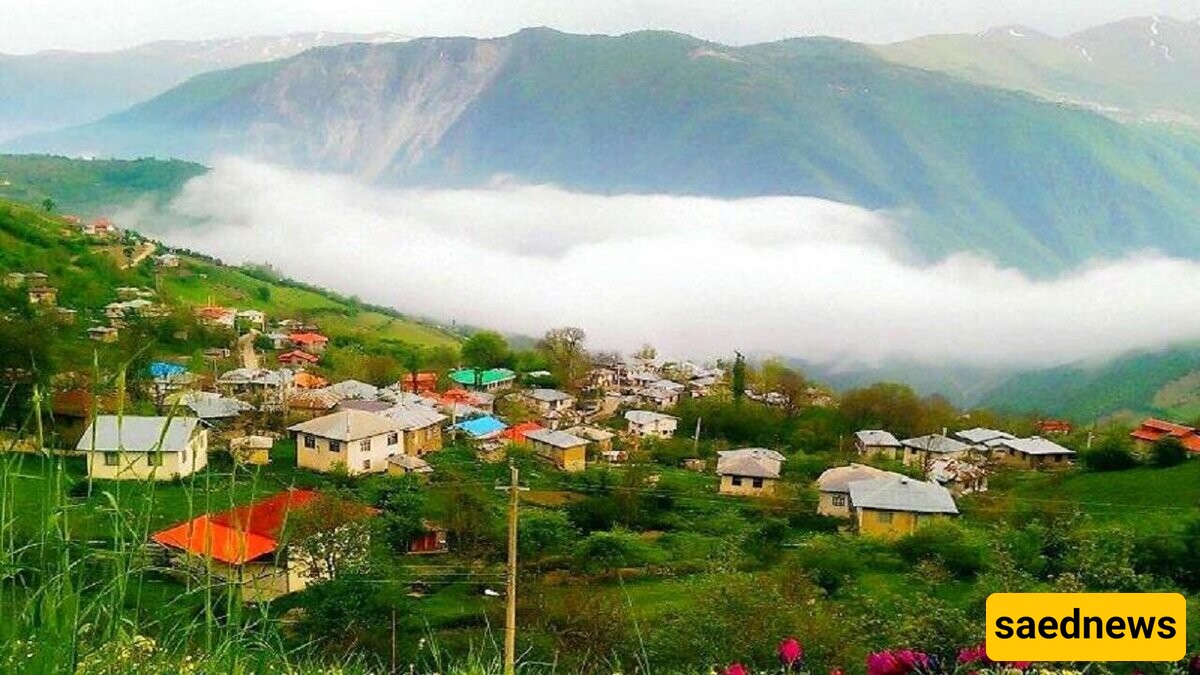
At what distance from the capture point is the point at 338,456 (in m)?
26.2

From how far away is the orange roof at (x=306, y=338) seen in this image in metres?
48.4

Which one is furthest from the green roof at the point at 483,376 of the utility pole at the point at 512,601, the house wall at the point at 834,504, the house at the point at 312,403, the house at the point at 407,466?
the utility pole at the point at 512,601

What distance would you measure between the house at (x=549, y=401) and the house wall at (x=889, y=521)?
18.8m

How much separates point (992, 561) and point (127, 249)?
52.8 metres

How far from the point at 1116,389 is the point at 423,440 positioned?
192 feet

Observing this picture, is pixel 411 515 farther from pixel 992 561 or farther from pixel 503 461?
pixel 992 561

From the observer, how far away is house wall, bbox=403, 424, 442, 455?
29188mm

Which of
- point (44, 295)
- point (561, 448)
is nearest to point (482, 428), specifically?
point (561, 448)

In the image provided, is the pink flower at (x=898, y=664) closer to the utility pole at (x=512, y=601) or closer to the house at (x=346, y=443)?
the utility pole at (x=512, y=601)

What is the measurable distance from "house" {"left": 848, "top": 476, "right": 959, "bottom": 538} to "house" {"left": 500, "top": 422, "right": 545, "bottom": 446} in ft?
36.4

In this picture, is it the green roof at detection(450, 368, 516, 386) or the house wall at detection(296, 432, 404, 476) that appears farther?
the green roof at detection(450, 368, 516, 386)

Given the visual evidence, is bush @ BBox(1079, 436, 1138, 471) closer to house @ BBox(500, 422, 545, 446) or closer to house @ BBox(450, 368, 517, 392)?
house @ BBox(500, 422, 545, 446)

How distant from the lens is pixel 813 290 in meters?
179

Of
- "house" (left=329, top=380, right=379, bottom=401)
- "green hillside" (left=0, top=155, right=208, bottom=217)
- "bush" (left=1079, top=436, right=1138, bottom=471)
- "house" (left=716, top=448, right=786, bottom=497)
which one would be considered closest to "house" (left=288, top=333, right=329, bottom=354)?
"house" (left=329, top=380, right=379, bottom=401)
